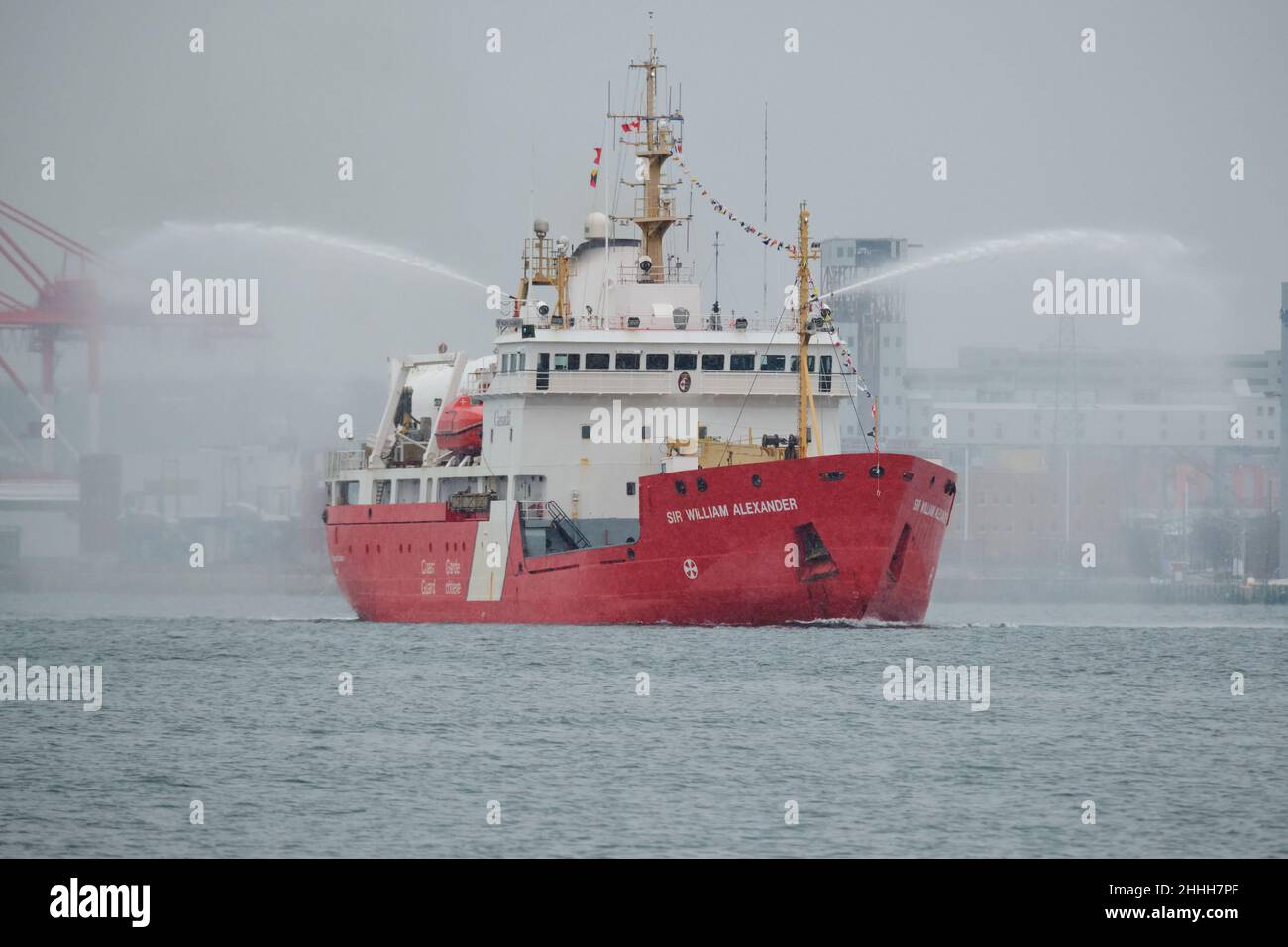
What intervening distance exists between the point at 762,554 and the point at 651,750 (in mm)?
15845

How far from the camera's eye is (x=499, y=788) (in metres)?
33.7

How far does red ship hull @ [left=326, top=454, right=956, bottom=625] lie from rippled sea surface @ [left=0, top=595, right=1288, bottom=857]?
817 mm

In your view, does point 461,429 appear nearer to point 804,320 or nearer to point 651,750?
point 804,320

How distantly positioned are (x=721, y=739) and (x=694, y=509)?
15160mm

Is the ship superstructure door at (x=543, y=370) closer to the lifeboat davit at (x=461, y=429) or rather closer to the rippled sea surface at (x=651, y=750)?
the lifeboat davit at (x=461, y=429)

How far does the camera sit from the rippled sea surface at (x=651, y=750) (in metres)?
30.1

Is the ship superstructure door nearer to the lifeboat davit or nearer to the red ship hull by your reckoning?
the red ship hull

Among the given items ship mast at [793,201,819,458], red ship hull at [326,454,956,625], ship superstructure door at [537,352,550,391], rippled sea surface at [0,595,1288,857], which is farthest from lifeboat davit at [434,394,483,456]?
ship mast at [793,201,819,458]

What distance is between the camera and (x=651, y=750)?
37375mm

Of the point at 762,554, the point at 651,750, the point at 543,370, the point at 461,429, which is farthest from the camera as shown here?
the point at 461,429

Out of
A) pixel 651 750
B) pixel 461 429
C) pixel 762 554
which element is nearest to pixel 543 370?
pixel 461 429

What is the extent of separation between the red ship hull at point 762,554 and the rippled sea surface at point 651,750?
0.82m
